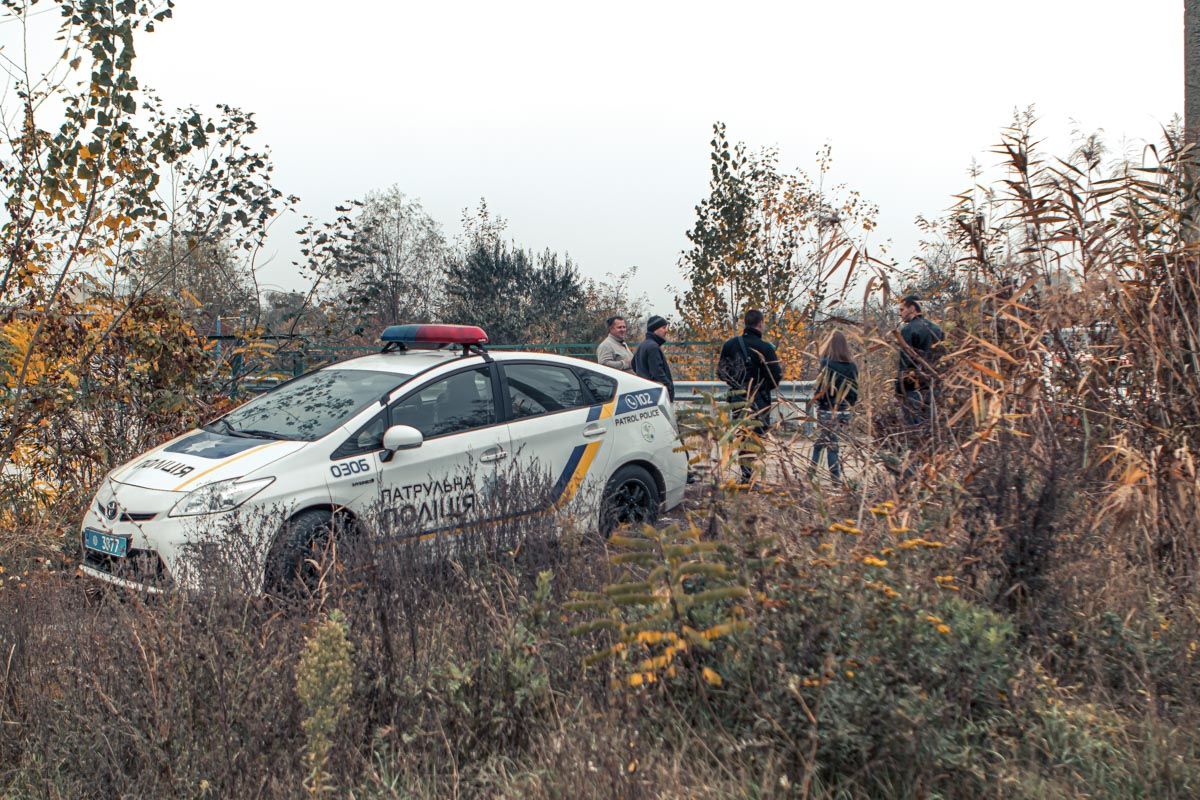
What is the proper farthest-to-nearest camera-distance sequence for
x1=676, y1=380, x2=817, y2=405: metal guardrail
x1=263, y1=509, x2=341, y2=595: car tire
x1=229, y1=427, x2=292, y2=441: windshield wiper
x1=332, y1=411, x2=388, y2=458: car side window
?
x1=229, y1=427, x2=292, y2=441: windshield wiper < x1=332, y1=411, x2=388, y2=458: car side window < x1=676, y1=380, x2=817, y2=405: metal guardrail < x1=263, y1=509, x2=341, y2=595: car tire

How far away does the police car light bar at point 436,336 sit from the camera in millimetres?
6707

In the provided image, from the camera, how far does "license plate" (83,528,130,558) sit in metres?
5.36

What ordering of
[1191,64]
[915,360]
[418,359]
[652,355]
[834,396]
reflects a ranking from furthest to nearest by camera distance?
1. [652,355]
2. [418,359]
3. [1191,64]
4. [915,360]
5. [834,396]

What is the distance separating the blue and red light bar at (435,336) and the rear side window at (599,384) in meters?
0.79

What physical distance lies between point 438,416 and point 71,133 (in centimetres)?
313

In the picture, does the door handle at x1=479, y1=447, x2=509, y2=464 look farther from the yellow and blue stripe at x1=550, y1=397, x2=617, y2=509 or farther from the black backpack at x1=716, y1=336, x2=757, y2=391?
the black backpack at x1=716, y1=336, x2=757, y2=391

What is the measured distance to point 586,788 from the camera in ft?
8.94

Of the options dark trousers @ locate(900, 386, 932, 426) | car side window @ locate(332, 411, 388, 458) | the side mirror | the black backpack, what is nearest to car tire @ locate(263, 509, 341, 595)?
car side window @ locate(332, 411, 388, 458)

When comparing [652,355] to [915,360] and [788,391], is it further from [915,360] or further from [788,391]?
[915,360]

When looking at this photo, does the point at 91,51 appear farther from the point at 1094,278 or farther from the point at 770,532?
the point at 1094,278

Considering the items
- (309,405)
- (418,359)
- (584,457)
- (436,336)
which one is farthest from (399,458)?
(584,457)

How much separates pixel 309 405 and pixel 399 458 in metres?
0.80

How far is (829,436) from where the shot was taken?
5168mm

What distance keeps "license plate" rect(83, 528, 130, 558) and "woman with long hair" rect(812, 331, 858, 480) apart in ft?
12.2
